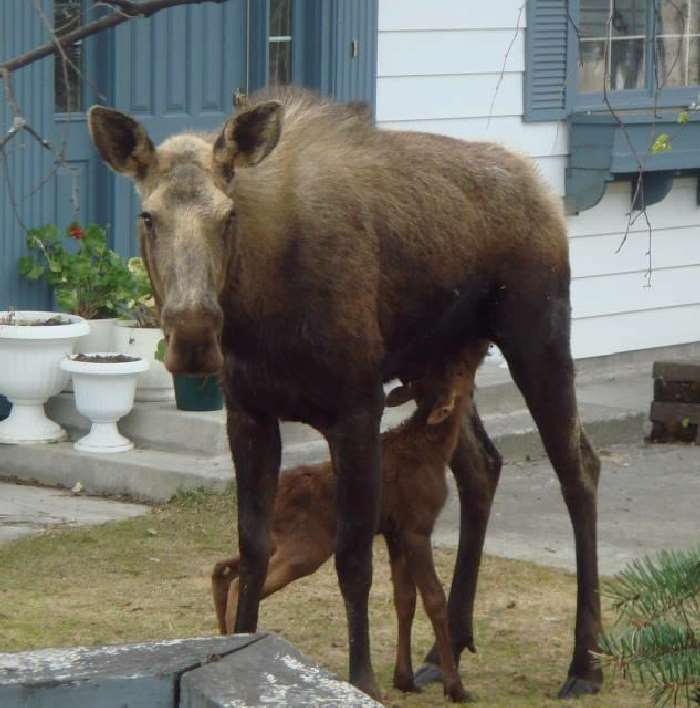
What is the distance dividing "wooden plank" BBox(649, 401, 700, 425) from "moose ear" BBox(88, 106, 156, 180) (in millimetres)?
6661

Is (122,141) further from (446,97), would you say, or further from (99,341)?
(446,97)

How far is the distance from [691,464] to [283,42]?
3688 mm

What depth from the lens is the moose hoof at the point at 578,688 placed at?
5926mm

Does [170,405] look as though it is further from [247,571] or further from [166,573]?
[247,571]

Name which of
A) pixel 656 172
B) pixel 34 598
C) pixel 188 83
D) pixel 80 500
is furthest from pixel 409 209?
pixel 656 172

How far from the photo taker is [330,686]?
8.74 feet

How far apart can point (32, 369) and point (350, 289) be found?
4250mm

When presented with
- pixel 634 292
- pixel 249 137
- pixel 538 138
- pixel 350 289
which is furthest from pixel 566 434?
pixel 634 292

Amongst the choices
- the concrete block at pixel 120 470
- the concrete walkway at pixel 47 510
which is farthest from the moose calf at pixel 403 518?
the concrete block at pixel 120 470

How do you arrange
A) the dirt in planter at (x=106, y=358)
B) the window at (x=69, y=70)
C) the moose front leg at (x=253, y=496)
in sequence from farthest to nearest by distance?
the window at (x=69, y=70) → the dirt in planter at (x=106, y=358) → the moose front leg at (x=253, y=496)

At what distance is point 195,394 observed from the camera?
9062 mm

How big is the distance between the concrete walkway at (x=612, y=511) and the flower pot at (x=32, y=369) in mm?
2235

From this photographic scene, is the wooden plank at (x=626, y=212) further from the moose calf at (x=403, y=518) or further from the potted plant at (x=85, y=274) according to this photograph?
the moose calf at (x=403, y=518)

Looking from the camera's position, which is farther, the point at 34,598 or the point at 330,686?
the point at 34,598
